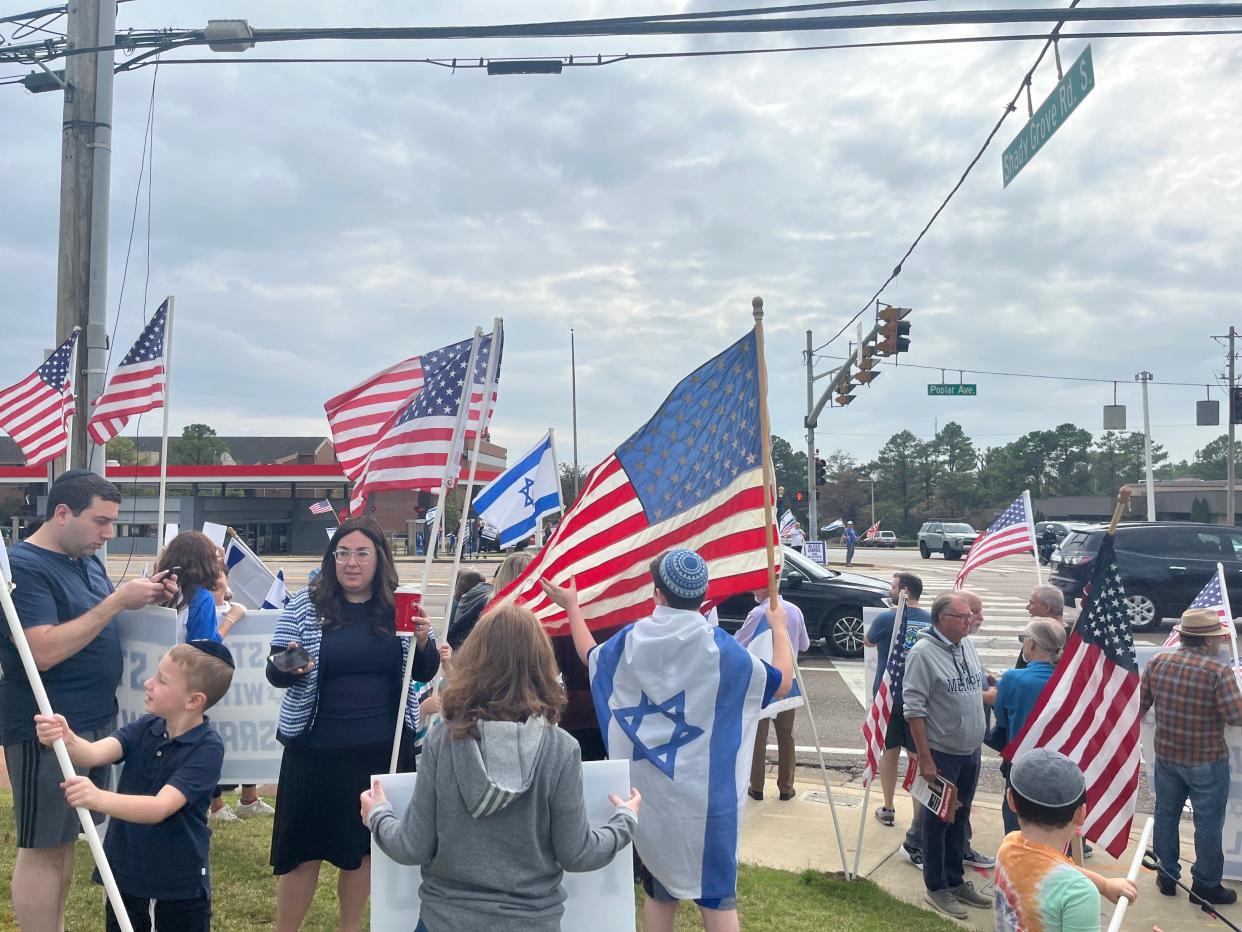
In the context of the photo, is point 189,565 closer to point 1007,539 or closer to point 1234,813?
point 1234,813

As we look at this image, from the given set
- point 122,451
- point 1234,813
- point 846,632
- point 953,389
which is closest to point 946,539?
point 953,389

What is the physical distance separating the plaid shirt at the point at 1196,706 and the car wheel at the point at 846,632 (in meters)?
8.12

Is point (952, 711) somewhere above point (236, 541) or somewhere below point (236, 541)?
below

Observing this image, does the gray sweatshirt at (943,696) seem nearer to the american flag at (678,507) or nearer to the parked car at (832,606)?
the american flag at (678,507)

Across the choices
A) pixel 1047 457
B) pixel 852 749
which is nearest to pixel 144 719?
pixel 852 749

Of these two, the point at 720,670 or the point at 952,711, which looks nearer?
the point at 720,670

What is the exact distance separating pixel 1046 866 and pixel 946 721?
2.66 m

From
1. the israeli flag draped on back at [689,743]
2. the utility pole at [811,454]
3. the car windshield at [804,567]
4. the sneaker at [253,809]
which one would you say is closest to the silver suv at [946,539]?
the utility pole at [811,454]

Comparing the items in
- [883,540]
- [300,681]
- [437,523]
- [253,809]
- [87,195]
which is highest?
[87,195]

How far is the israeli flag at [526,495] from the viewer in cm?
→ 788

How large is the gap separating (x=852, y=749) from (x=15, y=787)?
6.91 meters

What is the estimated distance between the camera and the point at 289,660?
3621 millimetres

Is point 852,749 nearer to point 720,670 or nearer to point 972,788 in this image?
point 972,788

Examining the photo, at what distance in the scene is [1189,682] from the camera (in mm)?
5238
